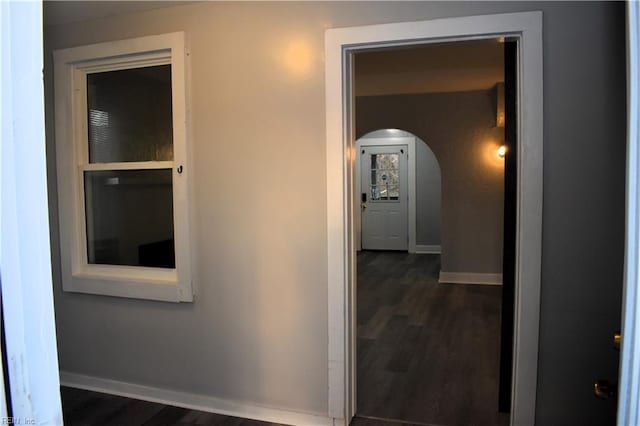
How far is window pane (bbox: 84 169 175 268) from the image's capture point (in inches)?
110

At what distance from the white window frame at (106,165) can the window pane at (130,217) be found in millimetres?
48

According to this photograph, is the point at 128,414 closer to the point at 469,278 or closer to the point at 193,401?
the point at 193,401

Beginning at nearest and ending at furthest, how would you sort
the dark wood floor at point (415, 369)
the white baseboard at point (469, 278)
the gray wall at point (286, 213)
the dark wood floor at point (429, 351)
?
the gray wall at point (286, 213), the dark wood floor at point (415, 369), the dark wood floor at point (429, 351), the white baseboard at point (469, 278)

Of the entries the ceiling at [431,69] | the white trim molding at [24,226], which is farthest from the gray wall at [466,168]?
the white trim molding at [24,226]

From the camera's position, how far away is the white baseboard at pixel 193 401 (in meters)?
2.53

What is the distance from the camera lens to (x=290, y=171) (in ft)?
8.11

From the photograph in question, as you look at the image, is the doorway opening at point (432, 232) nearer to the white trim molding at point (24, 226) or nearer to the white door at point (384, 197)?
the white door at point (384, 197)

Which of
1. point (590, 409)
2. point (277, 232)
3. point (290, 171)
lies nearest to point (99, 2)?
point (290, 171)

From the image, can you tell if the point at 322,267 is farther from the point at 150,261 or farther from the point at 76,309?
the point at 76,309

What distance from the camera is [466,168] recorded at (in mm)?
6160

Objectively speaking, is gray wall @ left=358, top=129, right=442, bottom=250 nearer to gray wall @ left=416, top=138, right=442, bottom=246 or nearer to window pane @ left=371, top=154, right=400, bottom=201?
gray wall @ left=416, top=138, right=442, bottom=246

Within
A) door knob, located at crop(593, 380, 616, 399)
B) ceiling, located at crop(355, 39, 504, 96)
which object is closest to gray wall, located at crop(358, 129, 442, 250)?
ceiling, located at crop(355, 39, 504, 96)

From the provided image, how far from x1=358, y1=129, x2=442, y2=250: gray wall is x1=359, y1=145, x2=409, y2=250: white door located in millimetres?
262

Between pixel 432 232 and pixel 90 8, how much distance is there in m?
7.63
